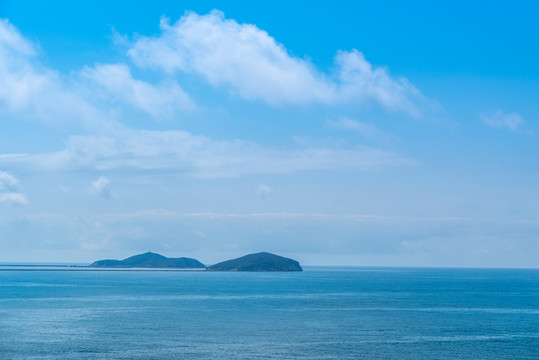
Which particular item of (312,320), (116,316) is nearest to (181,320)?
(116,316)

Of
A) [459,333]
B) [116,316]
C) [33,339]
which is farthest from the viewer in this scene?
[116,316]

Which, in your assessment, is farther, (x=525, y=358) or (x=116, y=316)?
(x=116, y=316)

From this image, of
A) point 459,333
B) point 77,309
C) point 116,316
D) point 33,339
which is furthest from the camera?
point 77,309

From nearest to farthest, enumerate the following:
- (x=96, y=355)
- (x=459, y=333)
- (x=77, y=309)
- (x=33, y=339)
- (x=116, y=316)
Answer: (x=96, y=355)
(x=33, y=339)
(x=459, y=333)
(x=116, y=316)
(x=77, y=309)

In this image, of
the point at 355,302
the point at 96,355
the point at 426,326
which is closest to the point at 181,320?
the point at 96,355

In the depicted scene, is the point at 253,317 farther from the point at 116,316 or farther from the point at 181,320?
the point at 116,316

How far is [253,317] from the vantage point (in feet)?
364

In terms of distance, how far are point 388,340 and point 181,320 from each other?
131 ft

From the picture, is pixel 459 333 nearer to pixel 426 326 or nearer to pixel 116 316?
pixel 426 326

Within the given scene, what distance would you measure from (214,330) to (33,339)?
2727 cm

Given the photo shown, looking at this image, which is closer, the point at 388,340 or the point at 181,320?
the point at 388,340

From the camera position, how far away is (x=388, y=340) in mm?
84438

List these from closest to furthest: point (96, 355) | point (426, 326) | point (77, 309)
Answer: point (96, 355) < point (426, 326) < point (77, 309)

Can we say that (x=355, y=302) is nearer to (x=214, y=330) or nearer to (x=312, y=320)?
(x=312, y=320)
